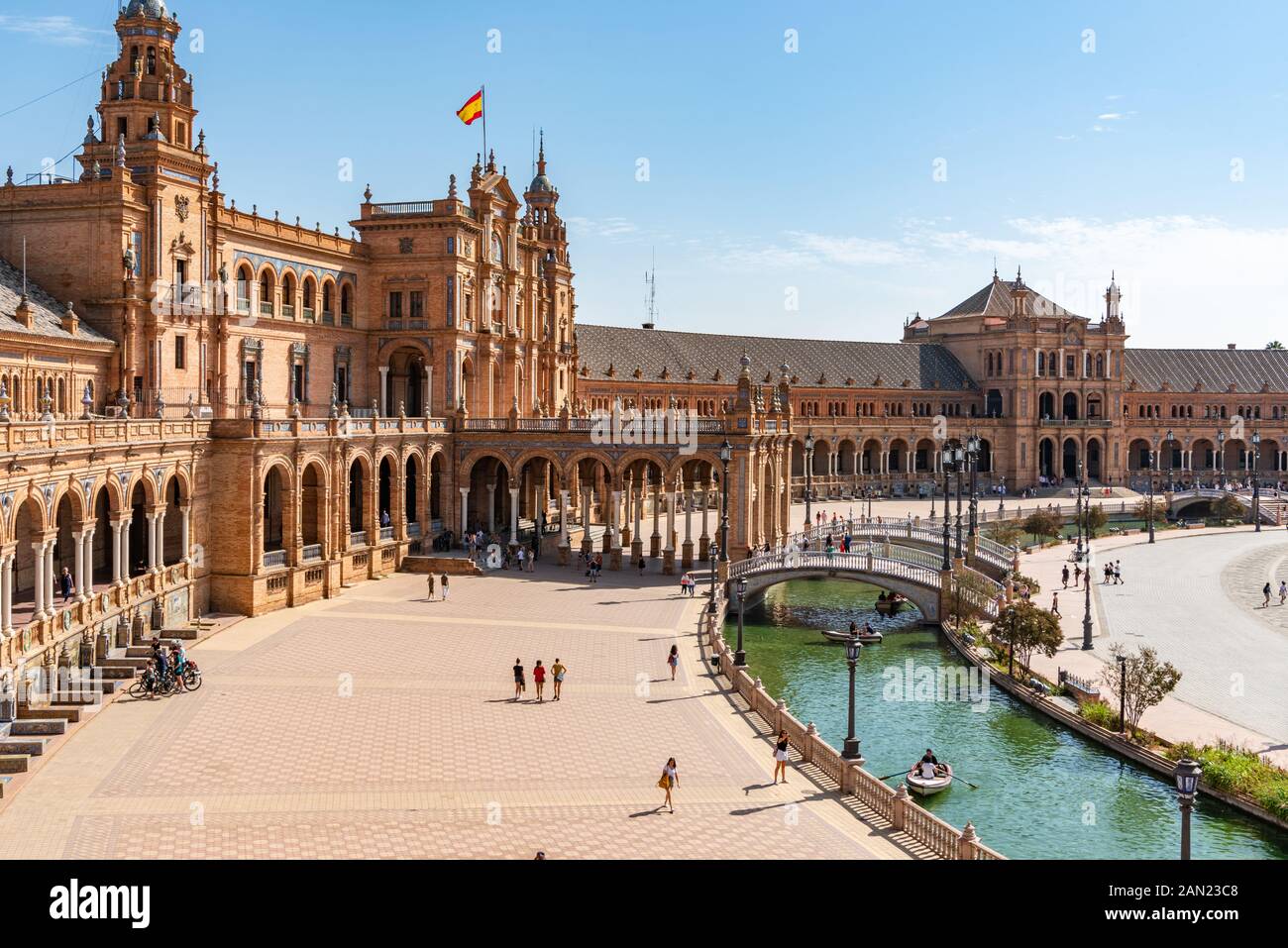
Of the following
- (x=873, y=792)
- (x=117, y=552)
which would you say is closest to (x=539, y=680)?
(x=873, y=792)

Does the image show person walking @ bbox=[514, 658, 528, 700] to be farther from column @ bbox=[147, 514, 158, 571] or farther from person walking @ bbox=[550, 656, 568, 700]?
column @ bbox=[147, 514, 158, 571]

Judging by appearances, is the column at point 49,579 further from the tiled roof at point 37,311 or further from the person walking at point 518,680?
the person walking at point 518,680

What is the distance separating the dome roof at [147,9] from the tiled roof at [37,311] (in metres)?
11.9

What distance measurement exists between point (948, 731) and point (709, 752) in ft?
34.9

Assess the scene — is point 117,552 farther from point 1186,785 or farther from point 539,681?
point 1186,785

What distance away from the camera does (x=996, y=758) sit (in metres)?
35.7

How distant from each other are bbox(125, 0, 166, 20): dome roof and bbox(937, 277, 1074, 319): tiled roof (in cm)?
9404

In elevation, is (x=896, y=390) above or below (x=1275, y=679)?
above

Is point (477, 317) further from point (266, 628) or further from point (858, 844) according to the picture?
point (858, 844)

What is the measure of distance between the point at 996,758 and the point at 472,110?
46.8 metres

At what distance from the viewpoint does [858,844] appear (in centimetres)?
2516

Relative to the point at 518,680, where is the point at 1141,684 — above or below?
below

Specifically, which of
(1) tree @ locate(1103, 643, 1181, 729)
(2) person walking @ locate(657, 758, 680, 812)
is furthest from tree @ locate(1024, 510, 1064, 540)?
(2) person walking @ locate(657, 758, 680, 812)
